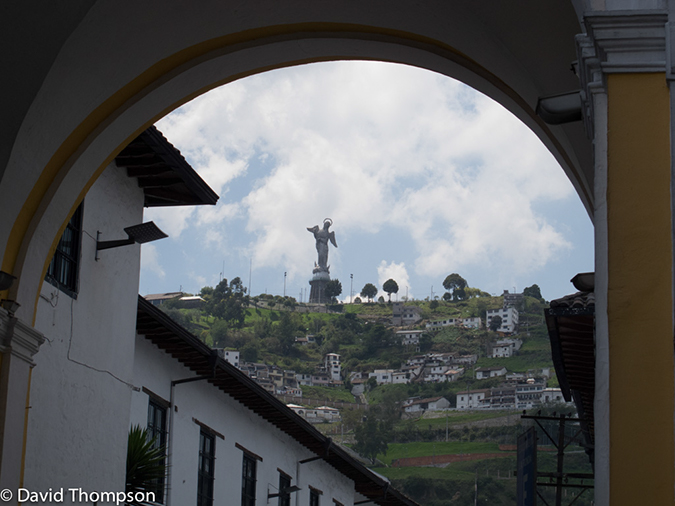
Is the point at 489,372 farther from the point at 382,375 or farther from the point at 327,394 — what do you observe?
the point at 327,394

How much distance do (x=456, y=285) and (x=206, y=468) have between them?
7273 inches

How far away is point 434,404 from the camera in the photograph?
137125 mm

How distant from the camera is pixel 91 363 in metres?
9.04

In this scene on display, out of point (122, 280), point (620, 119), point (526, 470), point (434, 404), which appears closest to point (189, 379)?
point (122, 280)

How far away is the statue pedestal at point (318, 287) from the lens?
179 metres

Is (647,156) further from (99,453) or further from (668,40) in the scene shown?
(99,453)

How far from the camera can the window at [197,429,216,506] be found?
542 inches

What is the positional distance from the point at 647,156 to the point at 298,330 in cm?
16932

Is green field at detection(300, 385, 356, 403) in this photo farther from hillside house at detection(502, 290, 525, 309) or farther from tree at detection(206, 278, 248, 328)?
hillside house at detection(502, 290, 525, 309)

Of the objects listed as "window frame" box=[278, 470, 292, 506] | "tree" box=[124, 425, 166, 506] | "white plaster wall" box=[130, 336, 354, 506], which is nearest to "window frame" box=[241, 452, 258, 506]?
"white plaster wall" box=[130, 336, 354, 506]

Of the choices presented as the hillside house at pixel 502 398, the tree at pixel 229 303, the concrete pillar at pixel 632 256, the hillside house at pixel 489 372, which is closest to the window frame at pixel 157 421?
the concrete pillar at pixel 632 256

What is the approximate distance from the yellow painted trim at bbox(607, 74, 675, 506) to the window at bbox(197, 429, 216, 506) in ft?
36.8

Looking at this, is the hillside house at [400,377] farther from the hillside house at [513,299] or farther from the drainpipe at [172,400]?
the drainpipe at [172,400]

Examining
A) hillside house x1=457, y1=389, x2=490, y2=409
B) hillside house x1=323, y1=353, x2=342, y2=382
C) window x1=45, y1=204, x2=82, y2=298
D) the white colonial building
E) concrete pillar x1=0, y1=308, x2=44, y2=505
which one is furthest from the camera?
hillside house x1=323, y1=353, x2=342, y2=382
